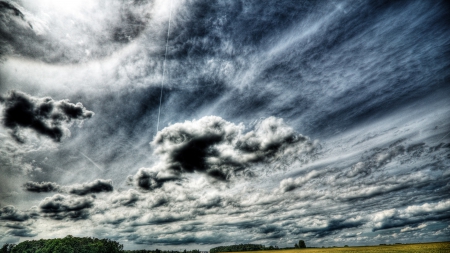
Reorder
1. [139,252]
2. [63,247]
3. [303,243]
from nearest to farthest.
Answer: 1. [63,247]
2. [303,243]
3. [139,252]

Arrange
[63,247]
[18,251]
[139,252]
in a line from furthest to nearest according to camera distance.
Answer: [139,252] → [18,251] → [63,247]

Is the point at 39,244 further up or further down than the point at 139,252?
further up

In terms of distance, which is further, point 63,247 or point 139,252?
point 139,252

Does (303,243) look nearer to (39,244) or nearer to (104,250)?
(104,250)

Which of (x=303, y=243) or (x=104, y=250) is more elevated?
(x=104, y=250)

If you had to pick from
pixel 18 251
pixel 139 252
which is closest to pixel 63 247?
pixel 18 251

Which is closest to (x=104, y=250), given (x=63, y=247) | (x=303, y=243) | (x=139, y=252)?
(x=63, y=247)

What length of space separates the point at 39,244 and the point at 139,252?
300 feet

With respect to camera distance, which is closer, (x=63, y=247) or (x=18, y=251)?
(x=63, y=247)

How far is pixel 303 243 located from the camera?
164250 mm

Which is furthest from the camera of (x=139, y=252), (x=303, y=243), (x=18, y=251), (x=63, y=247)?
(x=139, y=252)

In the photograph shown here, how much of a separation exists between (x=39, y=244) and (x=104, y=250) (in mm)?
42017

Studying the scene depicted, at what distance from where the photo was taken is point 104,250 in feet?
418

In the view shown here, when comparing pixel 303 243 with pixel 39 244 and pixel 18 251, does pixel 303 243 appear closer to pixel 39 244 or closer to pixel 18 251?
pixel 39 244
